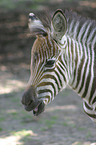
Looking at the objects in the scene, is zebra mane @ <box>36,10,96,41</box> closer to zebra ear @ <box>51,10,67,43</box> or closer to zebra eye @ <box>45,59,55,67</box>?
zebra ear @ <box>51,10,67,43</box>

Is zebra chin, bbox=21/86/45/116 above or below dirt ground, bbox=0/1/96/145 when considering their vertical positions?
above

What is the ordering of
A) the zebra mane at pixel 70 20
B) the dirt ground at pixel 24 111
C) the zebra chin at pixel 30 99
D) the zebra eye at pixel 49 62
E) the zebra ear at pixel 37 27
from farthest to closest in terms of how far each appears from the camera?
the dirt ground at pixel 24 111 < the zebra mane at pixel 70 20 < the zebra ear at pixel 37 27 < the zebra eye at pixel 49 62 < the zebra chin at pixel 30 99

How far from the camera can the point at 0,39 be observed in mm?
14336

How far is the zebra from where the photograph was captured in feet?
11.5

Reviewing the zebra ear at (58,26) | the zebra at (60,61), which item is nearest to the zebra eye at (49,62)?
the zebra at (60,61)

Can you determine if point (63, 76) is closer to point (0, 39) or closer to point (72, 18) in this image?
point (72, 18)

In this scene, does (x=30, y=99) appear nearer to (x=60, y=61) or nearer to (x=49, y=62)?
(x=49, y=62)

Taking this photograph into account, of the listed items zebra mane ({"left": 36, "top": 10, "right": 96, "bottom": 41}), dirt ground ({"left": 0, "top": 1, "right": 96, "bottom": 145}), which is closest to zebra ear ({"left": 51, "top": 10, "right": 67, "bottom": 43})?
zebra mane ({"left": 36, "top": 10, "right": 96, "bottom": 41})

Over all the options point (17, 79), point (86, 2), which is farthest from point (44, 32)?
point (86, 2)

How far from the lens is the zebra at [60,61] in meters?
3.50

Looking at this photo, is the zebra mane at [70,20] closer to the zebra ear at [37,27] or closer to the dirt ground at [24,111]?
the zebra ear at [37,27]

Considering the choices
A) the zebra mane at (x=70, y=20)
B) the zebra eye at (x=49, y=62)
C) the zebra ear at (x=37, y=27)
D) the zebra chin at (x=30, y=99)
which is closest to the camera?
the zebra chin at (x=30, y=99)

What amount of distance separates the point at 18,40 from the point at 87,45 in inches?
430

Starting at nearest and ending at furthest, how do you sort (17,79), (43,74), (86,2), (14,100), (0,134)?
(43,74) < (0,134) < (14,100) < (17,79) < (86,2)
